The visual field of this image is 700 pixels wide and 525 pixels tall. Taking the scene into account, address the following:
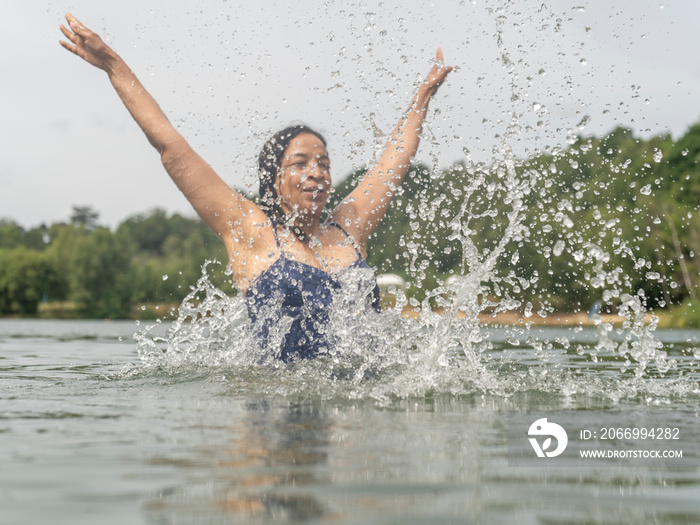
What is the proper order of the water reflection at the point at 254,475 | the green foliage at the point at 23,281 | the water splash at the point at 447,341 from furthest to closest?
the green foliage at the point at 23,281 → the water splash at the point at 447,341 → the water reflection at the point at 254,475

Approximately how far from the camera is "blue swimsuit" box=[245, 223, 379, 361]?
564 cm

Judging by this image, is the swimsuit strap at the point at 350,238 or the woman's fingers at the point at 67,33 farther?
the swimsuit strap at the point at 350,238

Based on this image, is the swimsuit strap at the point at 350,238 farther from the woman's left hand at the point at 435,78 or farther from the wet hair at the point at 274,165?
the woman's left hand at the point at 435,78

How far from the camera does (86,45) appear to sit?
5.21 meters

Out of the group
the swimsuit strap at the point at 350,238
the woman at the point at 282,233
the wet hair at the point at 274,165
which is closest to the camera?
the woman at the point at 282,233

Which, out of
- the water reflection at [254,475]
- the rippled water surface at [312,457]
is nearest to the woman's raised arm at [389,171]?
the rippled water surface at [312,457]

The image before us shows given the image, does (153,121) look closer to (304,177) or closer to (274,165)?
(274,165)

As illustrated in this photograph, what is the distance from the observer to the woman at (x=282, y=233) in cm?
540

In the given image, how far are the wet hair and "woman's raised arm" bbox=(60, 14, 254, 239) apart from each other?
0.43 metres

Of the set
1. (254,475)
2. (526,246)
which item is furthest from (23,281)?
Result: (254,475)

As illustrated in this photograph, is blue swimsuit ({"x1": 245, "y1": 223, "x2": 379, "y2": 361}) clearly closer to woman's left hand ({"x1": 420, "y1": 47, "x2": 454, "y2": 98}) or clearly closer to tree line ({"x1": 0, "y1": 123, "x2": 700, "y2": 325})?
tree line ({"x1": 0, "y1": 123, "x2": 700, "y2": 325})

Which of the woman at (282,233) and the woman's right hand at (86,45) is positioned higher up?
the woman's right hand at (86,45)

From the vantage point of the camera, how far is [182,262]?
3469 inches

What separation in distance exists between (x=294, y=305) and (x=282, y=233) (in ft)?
1.65
